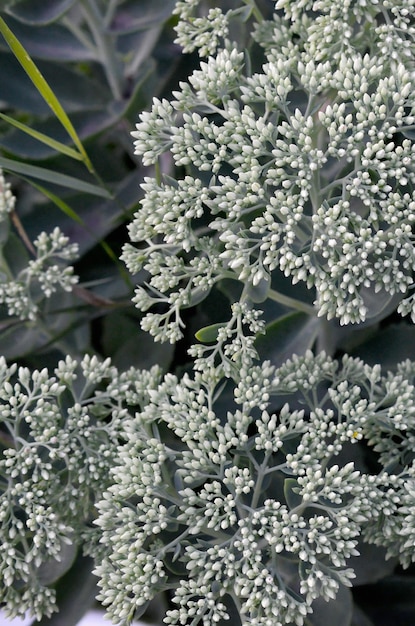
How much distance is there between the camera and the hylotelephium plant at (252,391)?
2.29 feet

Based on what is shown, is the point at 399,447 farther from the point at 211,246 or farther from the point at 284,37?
the point at 284,37

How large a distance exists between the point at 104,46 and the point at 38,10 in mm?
133

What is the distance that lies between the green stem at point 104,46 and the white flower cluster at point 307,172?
16.2 inches

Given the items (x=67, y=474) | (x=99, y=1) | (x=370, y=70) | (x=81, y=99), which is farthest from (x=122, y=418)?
(x=99, y=1)

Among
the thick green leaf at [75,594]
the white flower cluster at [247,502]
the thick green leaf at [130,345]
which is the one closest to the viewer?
the white flower cluster at [247,502]

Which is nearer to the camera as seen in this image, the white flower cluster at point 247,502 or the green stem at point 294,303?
the white flower cluster at point 247,502

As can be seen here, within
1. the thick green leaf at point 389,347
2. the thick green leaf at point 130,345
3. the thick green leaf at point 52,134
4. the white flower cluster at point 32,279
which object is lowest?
the thick green leaf at point 389,347

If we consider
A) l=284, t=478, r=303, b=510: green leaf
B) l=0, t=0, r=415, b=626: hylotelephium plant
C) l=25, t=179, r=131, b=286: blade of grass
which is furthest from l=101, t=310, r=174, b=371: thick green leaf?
l=284, t=478, r=303, b=510: green leaf

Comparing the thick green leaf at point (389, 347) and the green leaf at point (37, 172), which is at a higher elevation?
the green leaf at point (37, 172)

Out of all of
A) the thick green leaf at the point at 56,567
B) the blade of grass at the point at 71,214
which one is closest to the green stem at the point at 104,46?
the blade of grass at the point at 71,214

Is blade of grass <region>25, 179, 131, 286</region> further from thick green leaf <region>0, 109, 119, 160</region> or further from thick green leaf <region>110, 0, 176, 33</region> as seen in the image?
thick green leaf <region>110, 0, 176, 33</region>

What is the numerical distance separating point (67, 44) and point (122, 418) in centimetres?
63

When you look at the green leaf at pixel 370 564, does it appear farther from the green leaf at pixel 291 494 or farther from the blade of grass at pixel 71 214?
the blade of grass at pixel 71 214

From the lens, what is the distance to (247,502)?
0.78m
